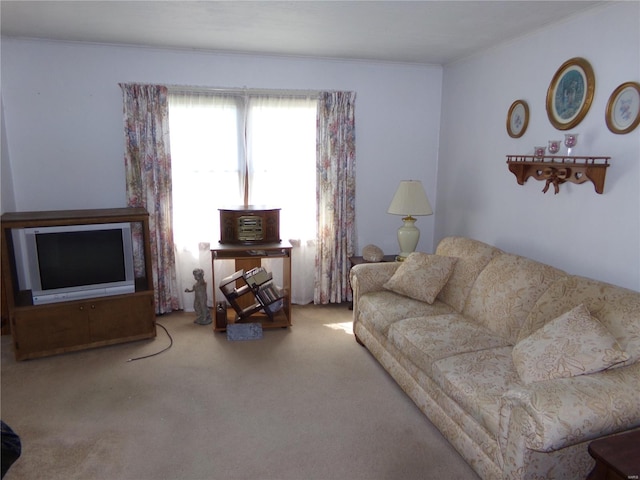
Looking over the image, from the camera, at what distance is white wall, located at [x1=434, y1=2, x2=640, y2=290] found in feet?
8.47

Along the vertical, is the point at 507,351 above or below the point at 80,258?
below

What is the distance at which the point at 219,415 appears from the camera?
269cm

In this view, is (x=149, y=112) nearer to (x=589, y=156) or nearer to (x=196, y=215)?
(x=196, y=215)

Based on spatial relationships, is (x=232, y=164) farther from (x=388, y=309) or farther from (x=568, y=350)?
(x=568, y=350)

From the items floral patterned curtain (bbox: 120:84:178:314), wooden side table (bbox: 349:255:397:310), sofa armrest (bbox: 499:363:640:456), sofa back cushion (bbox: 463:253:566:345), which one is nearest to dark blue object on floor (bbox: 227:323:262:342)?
floral patterned curtain (bbox: 120:84:178:314)

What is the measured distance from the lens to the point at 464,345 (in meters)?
2.62

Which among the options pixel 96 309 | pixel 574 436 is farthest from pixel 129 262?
pixel 574 436

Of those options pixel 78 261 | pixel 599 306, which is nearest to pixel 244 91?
pixel 78 261

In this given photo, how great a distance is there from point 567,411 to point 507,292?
119 centimetres

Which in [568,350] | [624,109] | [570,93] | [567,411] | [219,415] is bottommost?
[219,415]

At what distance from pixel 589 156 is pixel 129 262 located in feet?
11.0

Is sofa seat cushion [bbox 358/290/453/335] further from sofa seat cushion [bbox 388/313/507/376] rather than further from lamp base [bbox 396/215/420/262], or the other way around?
lamp base [bbox 396/215/420/262]

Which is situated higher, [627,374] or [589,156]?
[589,156]

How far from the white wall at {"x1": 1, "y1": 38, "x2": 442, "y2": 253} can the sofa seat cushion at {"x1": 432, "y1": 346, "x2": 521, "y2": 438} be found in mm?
2336
